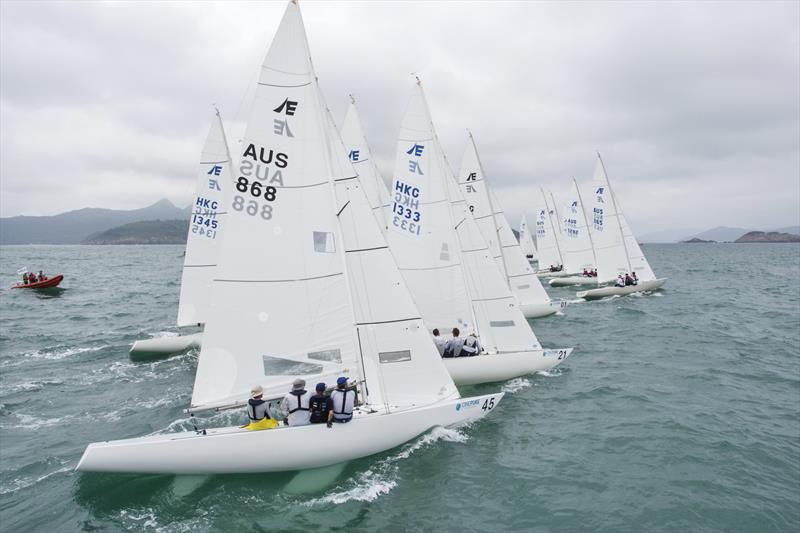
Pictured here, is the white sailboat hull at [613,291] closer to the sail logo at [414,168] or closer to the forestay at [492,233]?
the forestay at [492,233]

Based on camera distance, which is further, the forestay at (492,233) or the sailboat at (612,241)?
the sailboat at (612,241)

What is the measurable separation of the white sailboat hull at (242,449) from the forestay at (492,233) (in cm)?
1218

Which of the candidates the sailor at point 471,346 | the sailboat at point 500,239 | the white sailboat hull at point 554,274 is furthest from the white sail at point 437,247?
the white sailboat hull at point 554,274

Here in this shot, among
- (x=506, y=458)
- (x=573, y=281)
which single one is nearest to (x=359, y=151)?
(x=506, y=458)

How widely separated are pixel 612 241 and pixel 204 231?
26.4m

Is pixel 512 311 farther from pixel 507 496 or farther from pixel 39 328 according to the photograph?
pixel 39 328

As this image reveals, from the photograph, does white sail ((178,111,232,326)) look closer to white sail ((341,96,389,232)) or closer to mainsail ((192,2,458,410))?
white sail ((341,96,389,232))

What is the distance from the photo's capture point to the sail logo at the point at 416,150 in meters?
14.3

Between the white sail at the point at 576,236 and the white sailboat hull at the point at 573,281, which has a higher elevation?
the white sail at the point at 576,236

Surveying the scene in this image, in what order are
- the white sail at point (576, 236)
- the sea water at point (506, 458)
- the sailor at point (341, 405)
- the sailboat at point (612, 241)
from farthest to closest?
the white sail at point (576, 236), the sailboat at point (612, 241), the sailor at point (341, 405), the sea water at point (506, 458)

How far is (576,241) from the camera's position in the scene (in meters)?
39.5

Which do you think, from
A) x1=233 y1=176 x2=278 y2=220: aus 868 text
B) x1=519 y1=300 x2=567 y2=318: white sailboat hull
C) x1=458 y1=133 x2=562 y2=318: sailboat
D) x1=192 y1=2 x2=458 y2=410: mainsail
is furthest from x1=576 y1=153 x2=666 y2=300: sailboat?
x1=233 y1=176 x2=278 y2=220: aus 868 text

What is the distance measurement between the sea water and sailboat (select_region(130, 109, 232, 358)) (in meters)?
1.49

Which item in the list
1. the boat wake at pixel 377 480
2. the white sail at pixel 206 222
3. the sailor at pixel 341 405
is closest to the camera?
the boat wake at pixel 377 480
